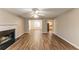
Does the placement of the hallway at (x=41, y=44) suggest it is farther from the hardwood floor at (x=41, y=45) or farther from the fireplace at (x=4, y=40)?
the fireplace at (x=4, y=40)

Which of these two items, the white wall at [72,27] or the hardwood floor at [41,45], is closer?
the white wall at [72,27]

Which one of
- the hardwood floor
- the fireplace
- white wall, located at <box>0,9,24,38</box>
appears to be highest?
white wall, located at <box>0,9,24,38</box>

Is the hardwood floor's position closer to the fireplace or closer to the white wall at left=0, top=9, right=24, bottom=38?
the fireplace

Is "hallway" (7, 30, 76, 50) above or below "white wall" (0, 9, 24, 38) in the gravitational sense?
below

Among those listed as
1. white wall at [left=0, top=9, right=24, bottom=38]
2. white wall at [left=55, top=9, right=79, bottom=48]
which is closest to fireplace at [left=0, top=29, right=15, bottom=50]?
white wall at [left=0, top=9, right=24, bottom=38]

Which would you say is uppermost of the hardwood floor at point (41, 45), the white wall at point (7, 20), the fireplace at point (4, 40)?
the white wall at point (7, 20)

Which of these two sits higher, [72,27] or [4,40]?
[72,27]

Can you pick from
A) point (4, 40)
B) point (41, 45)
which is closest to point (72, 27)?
point (41, 45)

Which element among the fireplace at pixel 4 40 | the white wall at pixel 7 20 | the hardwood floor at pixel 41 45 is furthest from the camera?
the hardwood floor at pixel 41 45

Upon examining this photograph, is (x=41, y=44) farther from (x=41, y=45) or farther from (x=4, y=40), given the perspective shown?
(x=4, y=40)

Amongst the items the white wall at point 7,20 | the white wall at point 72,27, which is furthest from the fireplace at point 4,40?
the white wall at point 72,27

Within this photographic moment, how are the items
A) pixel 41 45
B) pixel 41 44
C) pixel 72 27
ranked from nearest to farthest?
pixel 72 27
pixel 41 45
pixel 41 44
